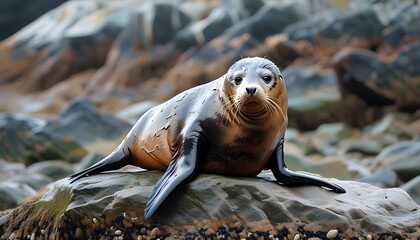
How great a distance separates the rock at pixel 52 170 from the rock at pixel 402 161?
4710 millimetres

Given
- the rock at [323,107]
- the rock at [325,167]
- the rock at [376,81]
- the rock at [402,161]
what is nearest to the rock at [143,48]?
the rock at [323,107]

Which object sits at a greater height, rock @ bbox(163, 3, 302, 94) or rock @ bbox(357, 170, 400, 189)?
rock @ bbox(163, 3, 302, 94)

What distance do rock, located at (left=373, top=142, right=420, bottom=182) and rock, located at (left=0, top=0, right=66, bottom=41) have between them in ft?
42.5

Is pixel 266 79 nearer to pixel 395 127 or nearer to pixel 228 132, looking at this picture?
pixel 228 132

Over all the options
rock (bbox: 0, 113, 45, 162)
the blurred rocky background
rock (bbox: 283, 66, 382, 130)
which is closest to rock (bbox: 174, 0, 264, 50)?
the blurred rocky background

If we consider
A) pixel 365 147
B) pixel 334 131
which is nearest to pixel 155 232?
pixel 365 147

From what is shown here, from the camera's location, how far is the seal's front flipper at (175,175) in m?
3.96

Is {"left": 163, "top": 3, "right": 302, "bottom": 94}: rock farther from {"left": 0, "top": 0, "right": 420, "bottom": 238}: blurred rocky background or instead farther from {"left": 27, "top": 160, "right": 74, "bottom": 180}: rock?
{"left": 27, "top": 160, "right": 74, "bottom": 180}: rock

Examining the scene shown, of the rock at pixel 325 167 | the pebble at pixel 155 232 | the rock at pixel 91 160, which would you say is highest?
the pebble at pixel 155 232

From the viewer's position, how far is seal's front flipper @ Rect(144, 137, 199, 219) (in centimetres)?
396

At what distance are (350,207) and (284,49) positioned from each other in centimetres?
1127

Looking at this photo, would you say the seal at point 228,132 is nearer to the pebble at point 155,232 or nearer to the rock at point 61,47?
the pebble at point 155,232

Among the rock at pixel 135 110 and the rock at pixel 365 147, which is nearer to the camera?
the rock at pixel 365 147

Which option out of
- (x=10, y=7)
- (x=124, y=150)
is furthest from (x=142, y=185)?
(x=10, y=7)
